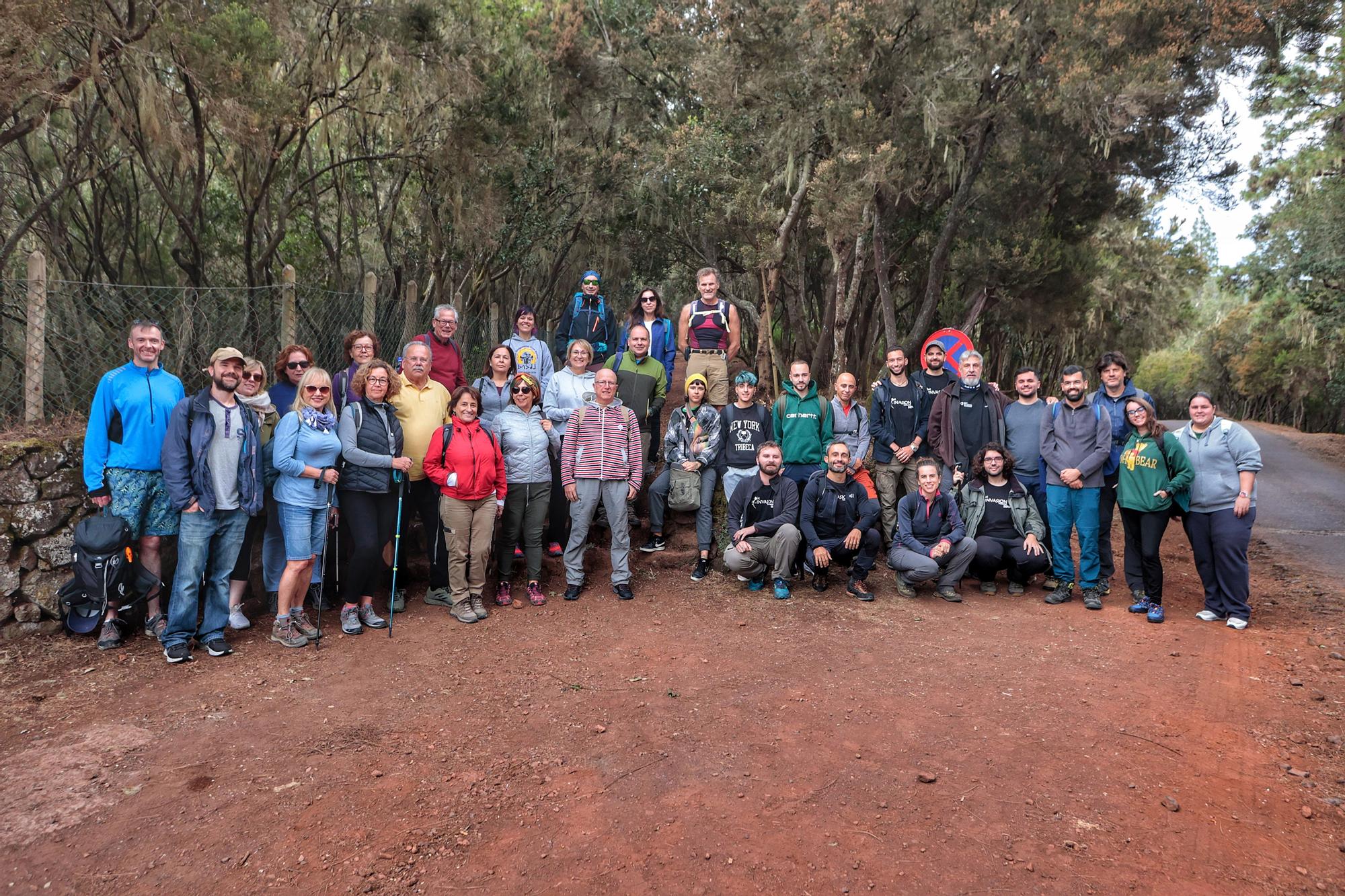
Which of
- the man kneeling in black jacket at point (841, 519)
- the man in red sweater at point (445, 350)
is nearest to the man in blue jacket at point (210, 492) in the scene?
the man in red sweater at point (445, 350)

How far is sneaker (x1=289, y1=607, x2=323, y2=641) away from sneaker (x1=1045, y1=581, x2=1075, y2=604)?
5739 millimetres

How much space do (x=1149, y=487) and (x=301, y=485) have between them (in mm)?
6272

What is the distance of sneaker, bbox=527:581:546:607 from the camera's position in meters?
6.37

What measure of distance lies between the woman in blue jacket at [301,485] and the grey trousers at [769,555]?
3294 mm

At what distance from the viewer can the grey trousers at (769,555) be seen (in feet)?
22.1

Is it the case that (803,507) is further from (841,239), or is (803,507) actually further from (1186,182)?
(1186,182)

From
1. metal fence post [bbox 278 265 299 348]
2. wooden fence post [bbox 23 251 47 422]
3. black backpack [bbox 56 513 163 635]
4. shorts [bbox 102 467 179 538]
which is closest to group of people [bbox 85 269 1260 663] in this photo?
shorts [bbox 102 467 179 538]

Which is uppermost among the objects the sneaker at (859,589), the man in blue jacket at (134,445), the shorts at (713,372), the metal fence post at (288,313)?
the metal fence post at (288,313)

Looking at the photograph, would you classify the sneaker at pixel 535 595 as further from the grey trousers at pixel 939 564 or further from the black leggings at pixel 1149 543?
the black leggings at pixel 1149 543

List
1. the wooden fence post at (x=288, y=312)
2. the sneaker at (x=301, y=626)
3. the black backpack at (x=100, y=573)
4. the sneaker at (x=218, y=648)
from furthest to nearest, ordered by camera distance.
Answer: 1. the wooden fence post at (x=288, y=312)
2. the sneaker at (x=301, y=626)
3. the sneaker at (x=218, y=648)
4. the black backpack at (x=100, y=573)

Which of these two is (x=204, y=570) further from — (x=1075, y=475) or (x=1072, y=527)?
(x=1072, y=527)

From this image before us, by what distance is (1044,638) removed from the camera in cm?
576

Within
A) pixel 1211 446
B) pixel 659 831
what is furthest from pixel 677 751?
pixel 1211 446

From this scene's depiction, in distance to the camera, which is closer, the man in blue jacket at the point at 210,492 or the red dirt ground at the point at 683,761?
the red dirt ground at the point at 683,761
